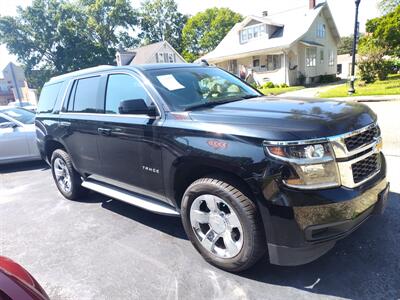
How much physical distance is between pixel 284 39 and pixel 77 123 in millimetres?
24956

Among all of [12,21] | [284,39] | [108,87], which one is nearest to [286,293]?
[108,87]

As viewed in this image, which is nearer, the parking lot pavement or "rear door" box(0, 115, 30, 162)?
the parking lot pavement

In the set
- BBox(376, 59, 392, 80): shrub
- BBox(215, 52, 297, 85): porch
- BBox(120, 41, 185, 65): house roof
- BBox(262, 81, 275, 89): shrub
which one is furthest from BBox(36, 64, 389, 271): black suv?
BBox(120, 41, 185, 65): house roof

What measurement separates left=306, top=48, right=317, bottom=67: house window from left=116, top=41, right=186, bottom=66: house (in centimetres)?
1617

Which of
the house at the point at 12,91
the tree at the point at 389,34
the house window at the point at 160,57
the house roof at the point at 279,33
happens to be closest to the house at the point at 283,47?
the house roof at the point at 279,33

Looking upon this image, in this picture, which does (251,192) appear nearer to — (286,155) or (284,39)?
(286,155)

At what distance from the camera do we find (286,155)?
7.75 feet

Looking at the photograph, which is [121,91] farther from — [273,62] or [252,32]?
[252,32]

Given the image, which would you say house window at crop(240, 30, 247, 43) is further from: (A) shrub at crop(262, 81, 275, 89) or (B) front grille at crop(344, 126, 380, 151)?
(B) front grille at crop(344, 126, 380, 151)

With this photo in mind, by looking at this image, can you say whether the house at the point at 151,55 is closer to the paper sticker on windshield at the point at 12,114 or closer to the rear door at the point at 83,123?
the paper sticker on windshield at the point at 12,114

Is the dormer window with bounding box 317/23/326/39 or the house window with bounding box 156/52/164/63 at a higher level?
the dormer window with bounding box 317/23/326/39

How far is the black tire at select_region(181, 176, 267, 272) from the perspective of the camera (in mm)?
2586

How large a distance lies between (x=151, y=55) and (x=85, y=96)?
3386cm

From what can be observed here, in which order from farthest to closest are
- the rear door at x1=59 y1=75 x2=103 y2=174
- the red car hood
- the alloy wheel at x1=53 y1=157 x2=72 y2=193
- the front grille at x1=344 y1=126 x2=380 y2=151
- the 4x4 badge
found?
the alloy wheel at x1=53 y1=157 x2=72 y2=193 < the rear door at x1=59 y1=75 x2=103 y2=174 < the 4x4 badge < the front grille at x1=344 y1=126 x2=380 y2=151 < the red car hood
